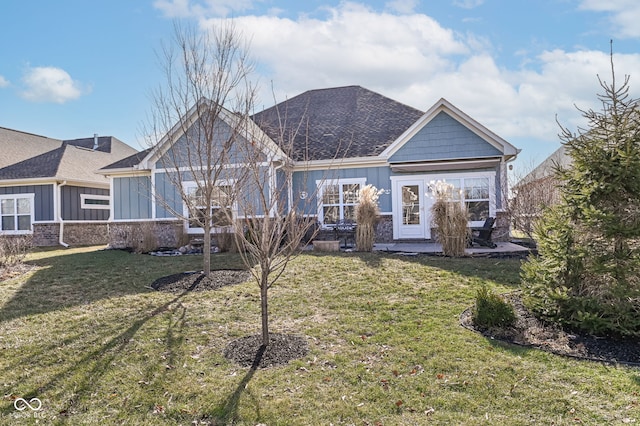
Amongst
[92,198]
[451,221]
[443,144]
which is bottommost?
[451,221]

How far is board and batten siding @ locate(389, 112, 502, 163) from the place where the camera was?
13.2 m

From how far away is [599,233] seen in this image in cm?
471

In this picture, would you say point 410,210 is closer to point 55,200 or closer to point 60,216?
point 60,216

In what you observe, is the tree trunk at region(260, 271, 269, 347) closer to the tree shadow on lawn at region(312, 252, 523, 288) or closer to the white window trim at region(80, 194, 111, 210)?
the tree shadow on lawn at region(312, 252, 523, 288)

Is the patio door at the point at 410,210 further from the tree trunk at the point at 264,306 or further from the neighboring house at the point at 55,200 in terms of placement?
the neighboring house at the point at 55,200

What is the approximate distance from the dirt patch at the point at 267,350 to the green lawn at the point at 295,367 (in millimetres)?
144

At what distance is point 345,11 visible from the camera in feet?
31.2

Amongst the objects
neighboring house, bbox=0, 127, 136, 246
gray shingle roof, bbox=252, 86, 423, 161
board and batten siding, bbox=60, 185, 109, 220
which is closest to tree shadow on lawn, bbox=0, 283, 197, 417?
gray shingle roof, bbox=252, 86, 423, 161

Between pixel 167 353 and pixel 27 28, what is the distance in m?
11.1

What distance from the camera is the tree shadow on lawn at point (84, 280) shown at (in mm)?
6466

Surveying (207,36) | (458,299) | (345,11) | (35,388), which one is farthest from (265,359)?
(345,11)

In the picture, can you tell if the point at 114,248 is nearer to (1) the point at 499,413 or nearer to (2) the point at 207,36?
(2) the point at 207,36

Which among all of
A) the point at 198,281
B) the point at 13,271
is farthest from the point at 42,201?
→ the point at 198,281

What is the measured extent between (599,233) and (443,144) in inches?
360
